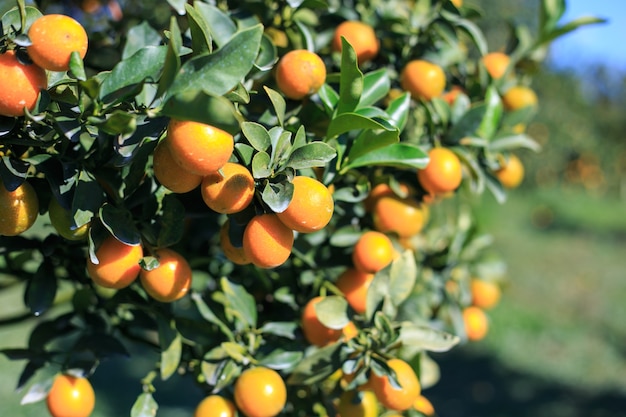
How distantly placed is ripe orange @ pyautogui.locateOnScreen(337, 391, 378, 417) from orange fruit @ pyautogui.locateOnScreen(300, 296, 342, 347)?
0.08 metres

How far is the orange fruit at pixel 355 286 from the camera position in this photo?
93 cm

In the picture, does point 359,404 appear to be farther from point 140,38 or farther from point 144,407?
point 140,38

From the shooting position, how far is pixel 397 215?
0.92m

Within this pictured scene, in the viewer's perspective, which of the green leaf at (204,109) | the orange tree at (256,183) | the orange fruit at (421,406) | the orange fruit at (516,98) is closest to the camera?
the green leaf at (204,109)

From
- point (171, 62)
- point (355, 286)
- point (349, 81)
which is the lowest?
point (355, 286)

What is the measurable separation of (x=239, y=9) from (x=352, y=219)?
333 millimetres

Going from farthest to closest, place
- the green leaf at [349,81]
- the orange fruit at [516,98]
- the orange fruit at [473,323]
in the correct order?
the orange fruit at [473,323] < the orange fruit at [516,98] < the green leaf at [349,81]

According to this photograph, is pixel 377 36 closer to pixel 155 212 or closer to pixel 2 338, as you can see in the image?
pixel 155 212

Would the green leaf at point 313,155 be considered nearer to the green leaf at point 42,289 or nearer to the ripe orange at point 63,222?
the ripe orange at point 63,222

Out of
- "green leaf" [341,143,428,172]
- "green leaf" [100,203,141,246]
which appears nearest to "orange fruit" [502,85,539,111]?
"green leaf" [341,143,428,172]

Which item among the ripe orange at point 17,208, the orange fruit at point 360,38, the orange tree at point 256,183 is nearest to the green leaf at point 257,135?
the orange tree at point 256,183

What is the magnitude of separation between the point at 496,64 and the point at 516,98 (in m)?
0.07

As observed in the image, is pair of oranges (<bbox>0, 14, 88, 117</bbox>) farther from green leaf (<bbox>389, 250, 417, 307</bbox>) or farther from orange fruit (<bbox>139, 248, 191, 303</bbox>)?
green leaf (<bbox>389, 250, 417, 307</bbox>)

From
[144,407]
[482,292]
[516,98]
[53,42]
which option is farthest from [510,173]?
[53,42]
